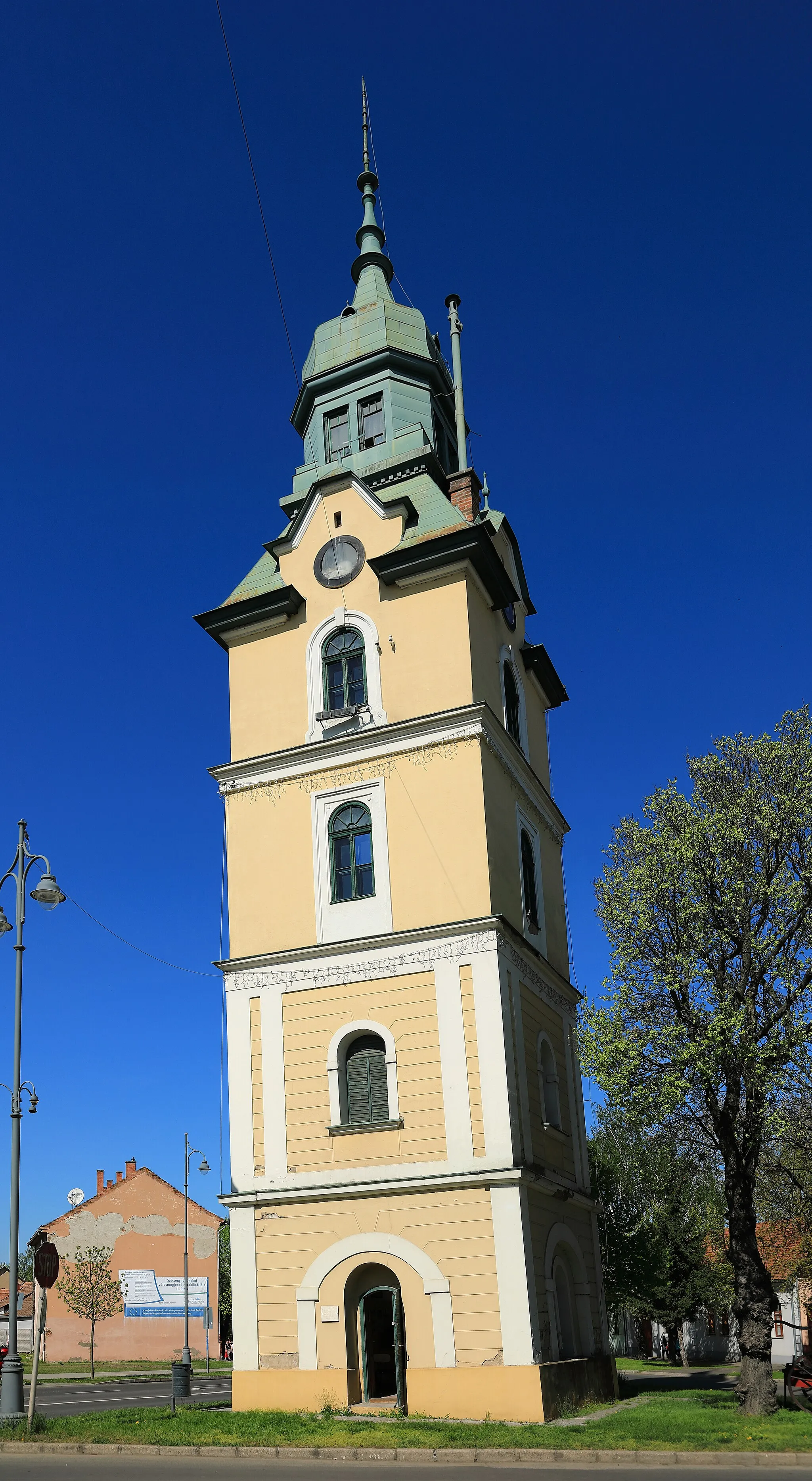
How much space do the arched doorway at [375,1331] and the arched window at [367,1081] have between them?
262 cm

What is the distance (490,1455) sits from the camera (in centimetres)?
1524

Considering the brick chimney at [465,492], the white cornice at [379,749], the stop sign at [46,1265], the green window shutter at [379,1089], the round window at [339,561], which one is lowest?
the stop sign at [46,1265]

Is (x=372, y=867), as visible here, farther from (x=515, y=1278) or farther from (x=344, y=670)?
(x=515, y=1278)

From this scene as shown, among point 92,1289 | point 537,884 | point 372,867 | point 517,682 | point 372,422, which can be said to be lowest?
point 92,1289

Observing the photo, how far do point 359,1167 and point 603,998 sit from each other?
574 centimetres

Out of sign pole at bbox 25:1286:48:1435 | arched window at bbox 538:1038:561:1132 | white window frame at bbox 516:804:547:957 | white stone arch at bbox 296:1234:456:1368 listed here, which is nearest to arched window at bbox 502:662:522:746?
white window frame at bbox 516:804:547:957

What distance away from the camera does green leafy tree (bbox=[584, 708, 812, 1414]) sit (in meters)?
21.4

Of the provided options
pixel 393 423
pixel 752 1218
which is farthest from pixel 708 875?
pixel 393 423

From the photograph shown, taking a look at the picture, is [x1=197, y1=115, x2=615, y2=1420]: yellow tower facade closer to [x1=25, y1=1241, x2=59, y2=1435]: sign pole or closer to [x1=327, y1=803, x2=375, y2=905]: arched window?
[x1=327, y1=803, x2=375, y2=905]: arched window

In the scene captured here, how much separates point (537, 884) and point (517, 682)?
192 inches

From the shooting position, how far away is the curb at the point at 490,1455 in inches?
584

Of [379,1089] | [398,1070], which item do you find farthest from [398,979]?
[379,1089]

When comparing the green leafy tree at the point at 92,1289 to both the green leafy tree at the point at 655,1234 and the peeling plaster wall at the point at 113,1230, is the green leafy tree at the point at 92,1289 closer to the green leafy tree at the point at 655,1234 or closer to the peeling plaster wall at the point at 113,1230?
the peeling plaster wall at the point at 113,1230

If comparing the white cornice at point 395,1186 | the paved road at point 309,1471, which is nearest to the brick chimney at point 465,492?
the white cornice at point 395,1186
